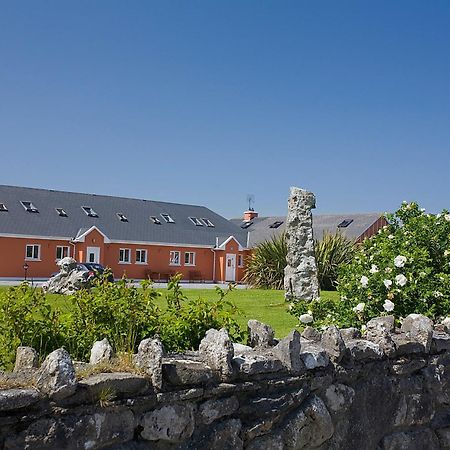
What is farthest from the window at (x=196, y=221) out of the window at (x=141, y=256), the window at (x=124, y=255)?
the window at (x=124, y=255)

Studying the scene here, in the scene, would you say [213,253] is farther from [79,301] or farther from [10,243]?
[79,301]

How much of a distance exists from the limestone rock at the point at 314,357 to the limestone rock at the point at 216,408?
0.60 meters

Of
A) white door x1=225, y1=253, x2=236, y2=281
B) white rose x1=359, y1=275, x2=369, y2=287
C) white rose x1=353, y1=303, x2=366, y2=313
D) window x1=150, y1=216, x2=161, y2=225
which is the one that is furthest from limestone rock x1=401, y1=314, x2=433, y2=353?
window x1=150, y1=216, x2=161, y2=225

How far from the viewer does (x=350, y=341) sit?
4.29m

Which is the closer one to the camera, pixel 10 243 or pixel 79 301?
pixel 79 301

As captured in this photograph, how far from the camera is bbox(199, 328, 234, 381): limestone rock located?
3293 mm

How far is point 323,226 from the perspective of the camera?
45.8 meters

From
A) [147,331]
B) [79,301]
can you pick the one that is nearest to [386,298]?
[147,331]

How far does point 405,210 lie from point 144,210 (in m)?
36.8

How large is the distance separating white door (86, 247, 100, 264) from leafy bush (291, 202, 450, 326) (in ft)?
105

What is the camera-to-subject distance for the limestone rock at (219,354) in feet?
10.8

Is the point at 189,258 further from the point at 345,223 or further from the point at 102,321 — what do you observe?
the point at 102,321

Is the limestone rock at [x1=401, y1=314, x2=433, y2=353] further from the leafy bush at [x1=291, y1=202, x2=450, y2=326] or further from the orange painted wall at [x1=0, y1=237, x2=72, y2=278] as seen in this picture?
the orange painted wall at [x1=0, y1=237, x2=72, y2=278]

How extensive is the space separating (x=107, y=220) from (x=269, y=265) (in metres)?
19.0
